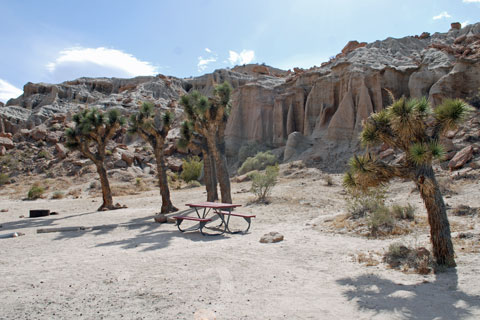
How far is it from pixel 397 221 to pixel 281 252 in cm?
418

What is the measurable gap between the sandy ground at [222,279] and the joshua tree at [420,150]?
2.25 feet

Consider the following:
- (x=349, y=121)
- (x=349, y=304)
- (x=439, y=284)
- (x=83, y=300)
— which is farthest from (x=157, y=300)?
(x=349, y=121)

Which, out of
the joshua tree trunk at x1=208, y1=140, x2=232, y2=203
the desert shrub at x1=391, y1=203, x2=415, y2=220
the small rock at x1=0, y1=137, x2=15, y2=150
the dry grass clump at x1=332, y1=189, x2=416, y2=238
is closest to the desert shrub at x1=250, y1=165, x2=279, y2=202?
the joshua tree trunk at x1=208, y1=140, x2=232, y2=203

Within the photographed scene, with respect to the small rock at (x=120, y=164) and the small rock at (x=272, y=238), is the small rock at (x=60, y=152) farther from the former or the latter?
the small rock at (x=272, y=238)

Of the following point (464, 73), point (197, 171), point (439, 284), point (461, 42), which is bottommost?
point (439, 284)

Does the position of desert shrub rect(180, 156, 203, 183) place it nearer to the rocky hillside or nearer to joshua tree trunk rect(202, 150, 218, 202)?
the rocky hillside

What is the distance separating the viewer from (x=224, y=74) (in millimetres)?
65500

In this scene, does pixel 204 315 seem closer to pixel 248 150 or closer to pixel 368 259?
pixel 368 259

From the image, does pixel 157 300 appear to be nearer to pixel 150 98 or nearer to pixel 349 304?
pixel 349 304

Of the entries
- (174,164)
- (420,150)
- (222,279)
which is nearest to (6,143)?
(174,164)

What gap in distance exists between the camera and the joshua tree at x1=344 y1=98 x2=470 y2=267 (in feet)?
20.0

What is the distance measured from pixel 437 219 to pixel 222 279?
158 inches

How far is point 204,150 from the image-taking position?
1783cm

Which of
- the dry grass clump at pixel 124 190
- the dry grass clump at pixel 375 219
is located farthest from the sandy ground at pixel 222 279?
the dry grass clump at pixel 124 190
